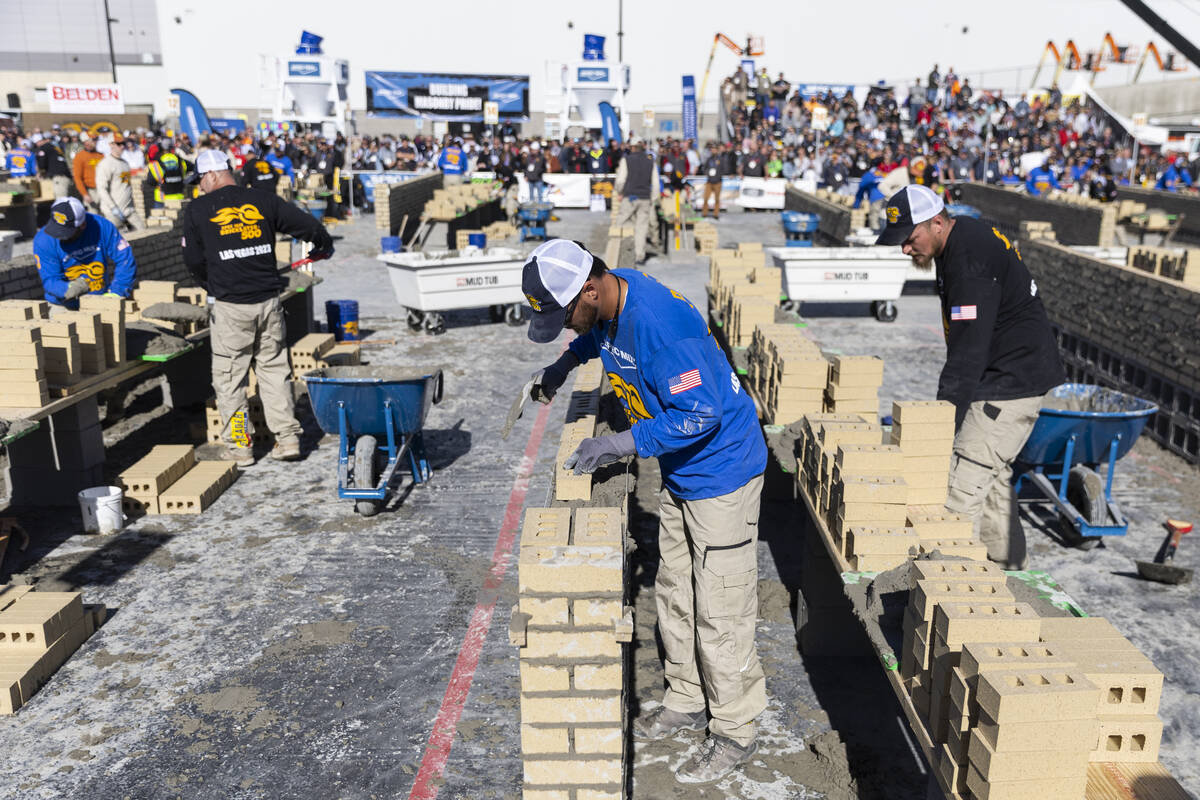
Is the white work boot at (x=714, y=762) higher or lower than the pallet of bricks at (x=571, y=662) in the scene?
lower

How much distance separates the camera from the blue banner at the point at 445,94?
4562 centimetres

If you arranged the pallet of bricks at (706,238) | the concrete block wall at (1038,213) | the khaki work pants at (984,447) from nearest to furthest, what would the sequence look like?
the khaki work pants at (984,447) < the concrete block wall at (1038,213) < the pallet of bricks at (706,238)

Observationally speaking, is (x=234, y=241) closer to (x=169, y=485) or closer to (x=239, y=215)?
(x=239, y=215)

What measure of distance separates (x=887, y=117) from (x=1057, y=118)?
6.81 meters

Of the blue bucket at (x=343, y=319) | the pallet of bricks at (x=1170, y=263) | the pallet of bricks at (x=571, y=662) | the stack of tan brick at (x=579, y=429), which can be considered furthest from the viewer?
the blue bucket at (x=343, y=319)

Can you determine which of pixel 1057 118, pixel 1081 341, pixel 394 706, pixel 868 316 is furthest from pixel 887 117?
pixel 394 706

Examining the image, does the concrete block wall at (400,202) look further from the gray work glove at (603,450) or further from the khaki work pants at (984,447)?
the gray work glove at (603,450)

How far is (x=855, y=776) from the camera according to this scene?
4246 millimetres

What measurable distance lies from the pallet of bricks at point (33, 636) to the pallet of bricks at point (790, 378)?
4436 mm

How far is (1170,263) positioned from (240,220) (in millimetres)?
8840

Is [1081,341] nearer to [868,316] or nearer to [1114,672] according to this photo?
[868,316]

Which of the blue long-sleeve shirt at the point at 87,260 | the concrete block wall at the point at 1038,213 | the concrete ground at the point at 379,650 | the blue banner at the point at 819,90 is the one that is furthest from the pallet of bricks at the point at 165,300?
the blue banner at the point at 819,90

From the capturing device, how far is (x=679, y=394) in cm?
361

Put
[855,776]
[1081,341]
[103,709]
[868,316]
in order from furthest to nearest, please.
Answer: [868,316] → [1081,341] → [103,709] → [855,776]
